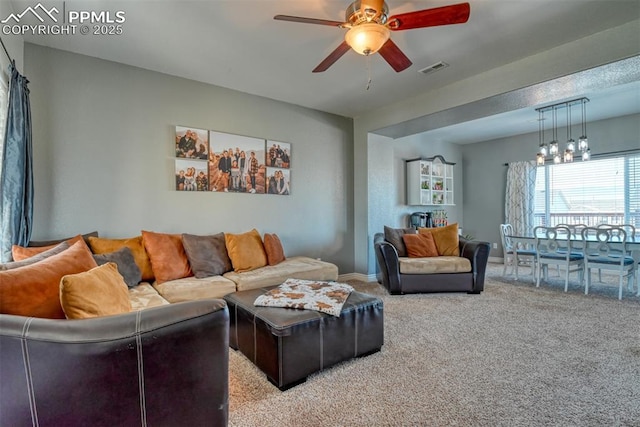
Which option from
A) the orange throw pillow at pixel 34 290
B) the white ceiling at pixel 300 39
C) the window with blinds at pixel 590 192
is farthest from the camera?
the window with blinds at pixel 590 192

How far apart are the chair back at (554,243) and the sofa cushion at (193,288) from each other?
429 cm

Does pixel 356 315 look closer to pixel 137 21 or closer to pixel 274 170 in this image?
pixel 274 170

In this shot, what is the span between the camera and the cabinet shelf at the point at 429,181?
5972 mm

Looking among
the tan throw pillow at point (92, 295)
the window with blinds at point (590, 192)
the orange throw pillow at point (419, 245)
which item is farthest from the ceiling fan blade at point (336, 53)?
the window with blinds at point (590, 192)

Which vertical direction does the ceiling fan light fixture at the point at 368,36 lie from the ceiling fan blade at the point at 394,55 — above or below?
below

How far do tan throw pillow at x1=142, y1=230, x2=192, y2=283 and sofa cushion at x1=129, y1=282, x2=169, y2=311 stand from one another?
0.59 ft

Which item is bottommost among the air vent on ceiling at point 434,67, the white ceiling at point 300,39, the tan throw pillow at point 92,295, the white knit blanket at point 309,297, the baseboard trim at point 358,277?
the baseboard trim at point 358,277

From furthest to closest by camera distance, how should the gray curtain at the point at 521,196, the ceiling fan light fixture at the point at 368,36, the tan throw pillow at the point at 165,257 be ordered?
1. the gray curtain at the point at 521,196
2. the tan throw pillow at the point at 165,257
3. the ceiling fan light fixture at the point at 368,36

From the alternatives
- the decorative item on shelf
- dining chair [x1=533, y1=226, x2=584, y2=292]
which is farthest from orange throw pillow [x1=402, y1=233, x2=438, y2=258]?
the decorative item on shelf

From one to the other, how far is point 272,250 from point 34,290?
8.45ft

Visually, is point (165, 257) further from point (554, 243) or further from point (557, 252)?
point (557, 252)

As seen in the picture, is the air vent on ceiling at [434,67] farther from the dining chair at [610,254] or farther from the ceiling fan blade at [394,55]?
the dining chair at [610,254]

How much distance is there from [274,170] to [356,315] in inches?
104

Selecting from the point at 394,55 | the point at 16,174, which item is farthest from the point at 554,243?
the point at 16,174
